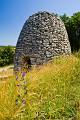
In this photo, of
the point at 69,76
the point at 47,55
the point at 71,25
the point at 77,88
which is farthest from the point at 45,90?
the point at 71,25

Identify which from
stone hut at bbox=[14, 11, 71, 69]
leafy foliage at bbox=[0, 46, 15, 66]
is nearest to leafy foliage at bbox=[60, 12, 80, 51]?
leafy foliage at bbox=[0, 46, 15, 66]

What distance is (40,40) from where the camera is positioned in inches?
671

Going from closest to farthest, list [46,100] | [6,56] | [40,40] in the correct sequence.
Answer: [46,100] < [40,40] < [6,56]

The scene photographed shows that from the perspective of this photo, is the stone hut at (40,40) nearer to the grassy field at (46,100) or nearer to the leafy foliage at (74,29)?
the grassy field at (46,100)

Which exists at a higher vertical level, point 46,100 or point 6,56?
point 6,56

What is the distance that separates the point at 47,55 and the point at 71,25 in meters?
20.7

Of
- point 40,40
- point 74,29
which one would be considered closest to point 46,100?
point 40,40

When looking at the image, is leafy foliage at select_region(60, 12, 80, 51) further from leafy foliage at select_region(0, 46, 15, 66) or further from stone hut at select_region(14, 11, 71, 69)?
stone hut at select_region(14, 11, 71, 69)

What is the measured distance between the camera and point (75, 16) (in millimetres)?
38375

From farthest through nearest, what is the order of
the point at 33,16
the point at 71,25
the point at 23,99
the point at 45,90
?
the point at 71,25 < the point at 33,16 < the point at 45,90 < the point at 23,99

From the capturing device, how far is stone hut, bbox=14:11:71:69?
16891 mm

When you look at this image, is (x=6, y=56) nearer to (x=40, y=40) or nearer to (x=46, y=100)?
(x=40, y=40)

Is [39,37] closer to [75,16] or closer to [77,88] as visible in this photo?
[77,88]

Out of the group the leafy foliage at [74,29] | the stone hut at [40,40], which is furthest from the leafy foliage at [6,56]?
the stone hut at [40,40]
